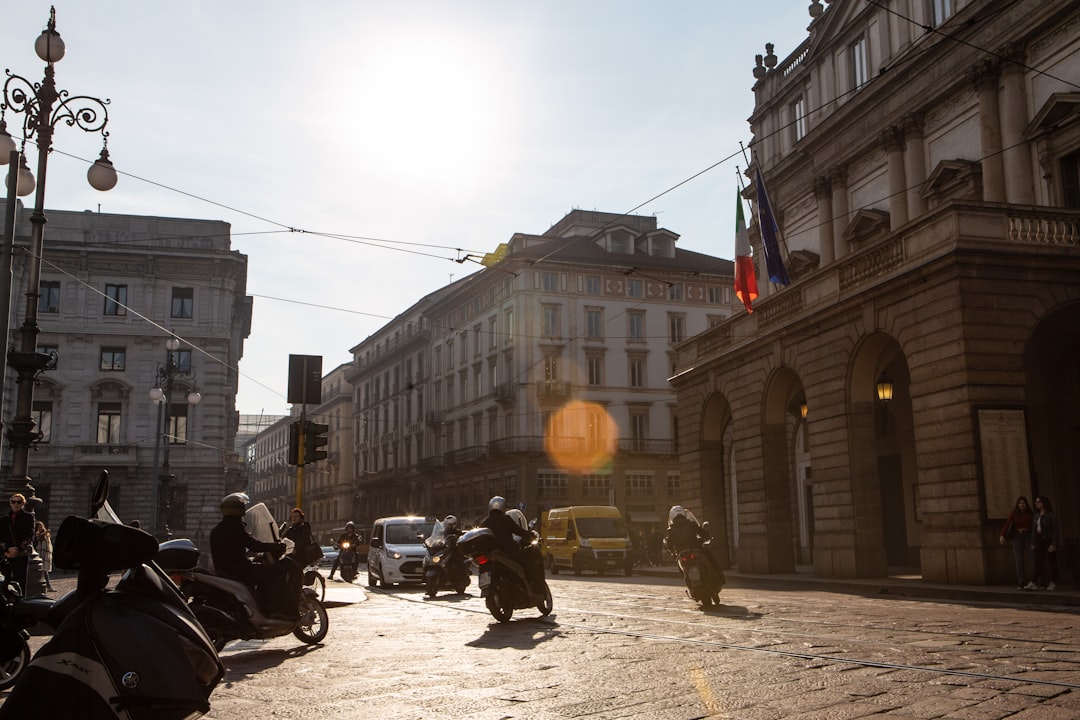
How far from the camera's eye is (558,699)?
6.78 metres

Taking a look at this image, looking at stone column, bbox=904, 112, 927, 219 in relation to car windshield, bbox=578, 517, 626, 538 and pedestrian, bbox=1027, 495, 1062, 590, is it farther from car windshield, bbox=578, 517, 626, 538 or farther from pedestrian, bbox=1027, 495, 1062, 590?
car windshield, bbox=578, 517, 626, 538

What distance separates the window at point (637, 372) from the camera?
2372 inches

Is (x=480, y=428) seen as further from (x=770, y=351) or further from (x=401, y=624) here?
(x=401, y=624)

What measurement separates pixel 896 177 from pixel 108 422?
40.0 m

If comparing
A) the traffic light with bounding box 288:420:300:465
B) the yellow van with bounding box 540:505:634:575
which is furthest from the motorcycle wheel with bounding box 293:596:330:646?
the yellow van with bounding box 540:505:634:575

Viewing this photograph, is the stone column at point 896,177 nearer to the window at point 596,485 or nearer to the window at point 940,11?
the window at point 940,11

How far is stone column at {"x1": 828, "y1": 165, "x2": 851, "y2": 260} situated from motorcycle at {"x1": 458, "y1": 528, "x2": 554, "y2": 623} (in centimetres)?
1930

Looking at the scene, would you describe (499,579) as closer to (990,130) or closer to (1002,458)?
(1002,458)

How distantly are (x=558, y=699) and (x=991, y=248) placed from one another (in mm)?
14568

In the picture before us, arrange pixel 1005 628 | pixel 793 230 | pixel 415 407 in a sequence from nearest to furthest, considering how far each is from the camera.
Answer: pixel 1005 628
pixel 793 230
pixel 415 407

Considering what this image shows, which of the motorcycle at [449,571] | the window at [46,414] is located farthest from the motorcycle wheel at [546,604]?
the window at [46,414]

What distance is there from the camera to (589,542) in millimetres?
31922

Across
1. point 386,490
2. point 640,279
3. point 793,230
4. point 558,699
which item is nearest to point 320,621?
point 558,699

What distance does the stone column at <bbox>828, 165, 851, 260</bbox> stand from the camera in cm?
2914
